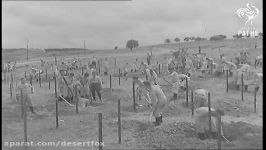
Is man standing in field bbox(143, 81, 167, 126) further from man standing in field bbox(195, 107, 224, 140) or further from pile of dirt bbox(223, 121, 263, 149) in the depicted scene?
pile of dirt bbox(223, 121, 263, 149)

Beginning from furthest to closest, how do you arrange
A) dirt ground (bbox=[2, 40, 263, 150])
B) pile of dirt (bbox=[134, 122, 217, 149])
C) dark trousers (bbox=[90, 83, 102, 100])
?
dark trousers (bbox=[90, 83, 102, 100]) < dirt ground (bbox=[2, 40, 263, 150]) < pile of dirt (bbox=[134, 122, 217, 149])

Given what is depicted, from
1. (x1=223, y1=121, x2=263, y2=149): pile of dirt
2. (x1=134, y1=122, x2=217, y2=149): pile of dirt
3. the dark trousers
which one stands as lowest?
(x1=134, y1=122, x2=217, y2=149): pile of dirt

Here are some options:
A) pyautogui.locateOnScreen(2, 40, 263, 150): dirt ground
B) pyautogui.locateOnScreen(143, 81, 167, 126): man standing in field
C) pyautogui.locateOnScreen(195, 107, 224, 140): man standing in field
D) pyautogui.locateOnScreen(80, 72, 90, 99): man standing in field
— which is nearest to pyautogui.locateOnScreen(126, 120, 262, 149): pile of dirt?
pyautogui.locateOnScreen(2, 40, 263, 150): dirt ground

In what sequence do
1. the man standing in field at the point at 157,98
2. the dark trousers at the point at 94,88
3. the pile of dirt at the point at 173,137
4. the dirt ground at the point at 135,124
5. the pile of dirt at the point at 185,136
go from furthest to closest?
the dark trousers at the point at 94,88, the man standing in field at the point at 157,98, the dirt ground at the point at 135,124, the pile of dirt at the point at 173,137, the pile of dirt at the point at 185,136

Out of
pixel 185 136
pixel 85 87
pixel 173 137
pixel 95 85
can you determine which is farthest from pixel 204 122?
pixel 85 87

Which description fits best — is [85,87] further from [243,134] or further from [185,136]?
[243,134]

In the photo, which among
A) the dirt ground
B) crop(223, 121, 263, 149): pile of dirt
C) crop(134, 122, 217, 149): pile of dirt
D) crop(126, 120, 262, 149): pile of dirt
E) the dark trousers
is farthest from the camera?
the dark trousers

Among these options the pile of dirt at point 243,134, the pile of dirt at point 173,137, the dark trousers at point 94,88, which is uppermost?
the dark trousers at point 94,88

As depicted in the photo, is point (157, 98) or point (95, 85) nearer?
point (157, 98)

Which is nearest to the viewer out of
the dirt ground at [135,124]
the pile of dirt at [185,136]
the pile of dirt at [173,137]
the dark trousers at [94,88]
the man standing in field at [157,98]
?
the pile of dirt at [185,136]

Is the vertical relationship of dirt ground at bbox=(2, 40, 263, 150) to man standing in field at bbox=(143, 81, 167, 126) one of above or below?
below

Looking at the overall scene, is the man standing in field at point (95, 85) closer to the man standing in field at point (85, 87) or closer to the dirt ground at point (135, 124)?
the man standing in field at point (85, 87)

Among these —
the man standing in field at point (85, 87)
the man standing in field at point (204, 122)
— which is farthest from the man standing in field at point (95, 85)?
the man standing in field at point (204, 122)

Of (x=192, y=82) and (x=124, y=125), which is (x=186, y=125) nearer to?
(x=124, y=125)
